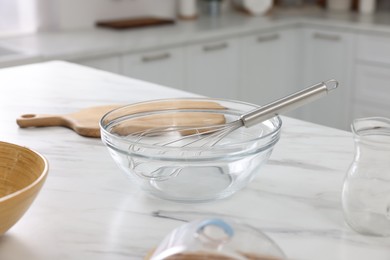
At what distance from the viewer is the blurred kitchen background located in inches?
117

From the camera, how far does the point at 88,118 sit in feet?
4.63

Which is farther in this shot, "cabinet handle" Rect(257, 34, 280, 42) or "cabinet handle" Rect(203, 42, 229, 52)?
"cabinet handle" Rect(257, 34, 280, 42)

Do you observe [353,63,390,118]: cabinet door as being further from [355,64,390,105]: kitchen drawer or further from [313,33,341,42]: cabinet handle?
[313,33,341,42]: cabinet handle

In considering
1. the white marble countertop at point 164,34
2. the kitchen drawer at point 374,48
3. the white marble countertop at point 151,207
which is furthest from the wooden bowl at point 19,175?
the kitchen drawer at point 374,48

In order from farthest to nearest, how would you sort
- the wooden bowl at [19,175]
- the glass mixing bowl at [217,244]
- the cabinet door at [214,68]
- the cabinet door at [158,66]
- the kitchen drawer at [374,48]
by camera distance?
the kitchen drawer at [374,48], the cabinet door at [214,68], the cabinet door at [158,66], the wooden bowl at [19,175], the glass mixing bowl at [217,244]

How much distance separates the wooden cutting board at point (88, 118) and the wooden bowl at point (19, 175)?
283 mm

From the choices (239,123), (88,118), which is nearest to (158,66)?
(88,118)

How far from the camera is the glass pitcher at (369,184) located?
90 centimetres

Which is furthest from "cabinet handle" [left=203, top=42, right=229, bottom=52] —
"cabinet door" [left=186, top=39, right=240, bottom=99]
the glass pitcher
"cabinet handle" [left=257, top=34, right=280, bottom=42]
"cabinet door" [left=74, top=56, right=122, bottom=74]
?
the glass pitcher

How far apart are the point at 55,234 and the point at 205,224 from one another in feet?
1.06

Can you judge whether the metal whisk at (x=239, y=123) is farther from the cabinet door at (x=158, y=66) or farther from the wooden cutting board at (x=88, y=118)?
the cabinet door at (x=158, y=66)

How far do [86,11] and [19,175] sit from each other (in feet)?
8.12

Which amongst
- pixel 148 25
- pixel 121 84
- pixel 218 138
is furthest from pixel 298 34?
pixel 218 138

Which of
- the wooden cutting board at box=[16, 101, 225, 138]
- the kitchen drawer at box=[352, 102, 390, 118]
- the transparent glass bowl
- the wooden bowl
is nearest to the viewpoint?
the wooden bowl
